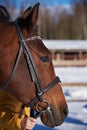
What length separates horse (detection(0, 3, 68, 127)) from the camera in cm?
256

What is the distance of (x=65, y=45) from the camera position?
952 inches

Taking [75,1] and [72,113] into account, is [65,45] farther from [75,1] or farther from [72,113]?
[75,1]

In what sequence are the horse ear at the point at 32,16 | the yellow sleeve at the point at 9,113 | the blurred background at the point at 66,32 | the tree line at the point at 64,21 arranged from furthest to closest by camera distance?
the tree line at the point at 64,21
the blurred background at the point at 66,32
the yellow sleeve at the point at 9,113
the horse ear at the point at 32,16

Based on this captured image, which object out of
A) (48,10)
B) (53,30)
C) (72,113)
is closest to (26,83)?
(72,113)

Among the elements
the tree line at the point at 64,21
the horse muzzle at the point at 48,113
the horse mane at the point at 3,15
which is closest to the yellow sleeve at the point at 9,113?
the horse muzzle at the point at 48,113

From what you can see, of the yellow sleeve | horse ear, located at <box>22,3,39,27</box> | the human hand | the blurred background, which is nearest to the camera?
horse ear, located at <box>22,3,39,27</box>

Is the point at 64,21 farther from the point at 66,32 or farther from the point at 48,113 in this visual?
the point at 48,113

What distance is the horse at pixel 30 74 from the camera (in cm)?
256

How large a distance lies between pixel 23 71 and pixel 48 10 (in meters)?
61.9

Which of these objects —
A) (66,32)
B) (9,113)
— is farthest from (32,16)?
(66,32)

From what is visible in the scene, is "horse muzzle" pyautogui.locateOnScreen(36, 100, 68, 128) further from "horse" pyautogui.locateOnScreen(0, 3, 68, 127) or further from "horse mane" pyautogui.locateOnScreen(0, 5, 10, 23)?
"horse mane" pyautogui.locateOnScreen(0, 5, 10, 23)

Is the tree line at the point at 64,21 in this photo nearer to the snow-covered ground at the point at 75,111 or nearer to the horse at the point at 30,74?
the snow-covered ground at the point at 75,111

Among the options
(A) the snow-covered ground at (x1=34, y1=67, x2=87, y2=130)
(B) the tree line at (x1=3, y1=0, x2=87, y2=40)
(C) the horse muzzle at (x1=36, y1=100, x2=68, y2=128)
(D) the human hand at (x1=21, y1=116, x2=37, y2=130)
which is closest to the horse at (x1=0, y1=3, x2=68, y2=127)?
(C) the horse muzzle at (x1=36, y1=100, x2=68, y2=128)

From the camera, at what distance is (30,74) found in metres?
2.58
